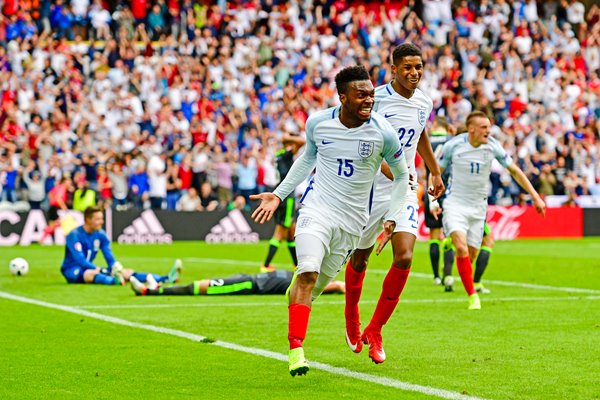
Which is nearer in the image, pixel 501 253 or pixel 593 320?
pixel 593 320

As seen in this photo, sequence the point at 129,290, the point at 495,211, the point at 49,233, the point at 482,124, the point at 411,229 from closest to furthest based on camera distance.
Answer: the point at 411,229 < the point at 482,124 < the point at 129,290 < the point at 49,233 < the point at 495,211

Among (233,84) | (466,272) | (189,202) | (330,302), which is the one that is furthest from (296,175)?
(233,84)

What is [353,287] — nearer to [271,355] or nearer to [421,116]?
[271,355]

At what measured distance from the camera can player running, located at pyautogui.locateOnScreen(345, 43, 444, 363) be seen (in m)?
9.62

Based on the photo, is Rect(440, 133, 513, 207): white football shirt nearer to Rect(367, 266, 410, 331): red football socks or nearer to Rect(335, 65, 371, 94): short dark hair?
Rect(367, 266, 410, 331): red football socks

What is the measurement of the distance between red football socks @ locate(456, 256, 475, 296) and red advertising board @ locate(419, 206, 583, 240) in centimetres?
1899

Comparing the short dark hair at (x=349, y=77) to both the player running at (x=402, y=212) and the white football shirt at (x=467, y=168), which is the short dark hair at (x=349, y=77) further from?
the white football shirt at (x=467, y=168)

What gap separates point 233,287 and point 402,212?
6.17m

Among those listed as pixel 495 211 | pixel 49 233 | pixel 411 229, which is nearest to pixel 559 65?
pixel 495 211

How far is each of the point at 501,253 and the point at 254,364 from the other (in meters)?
17.7

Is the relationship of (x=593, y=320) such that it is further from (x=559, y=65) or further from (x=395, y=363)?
(x=559, y=65)

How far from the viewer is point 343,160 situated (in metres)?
8.76

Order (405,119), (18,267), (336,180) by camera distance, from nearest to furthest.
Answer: (336,180) → (405,119) → (18,267)

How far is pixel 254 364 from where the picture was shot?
360 inches
